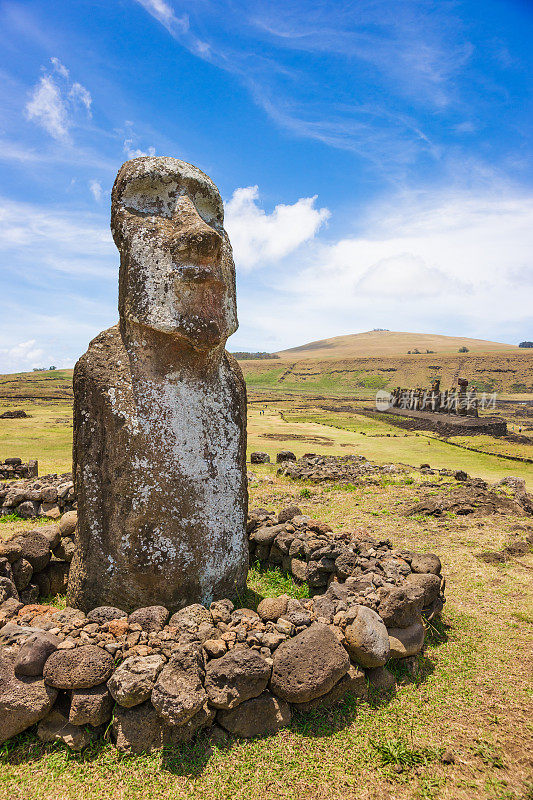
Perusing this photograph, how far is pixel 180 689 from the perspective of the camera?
3250 millimetres

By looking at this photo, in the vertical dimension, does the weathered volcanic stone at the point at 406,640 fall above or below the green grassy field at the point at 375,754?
above

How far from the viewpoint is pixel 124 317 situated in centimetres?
483

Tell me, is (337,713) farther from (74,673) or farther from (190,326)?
(190,326)

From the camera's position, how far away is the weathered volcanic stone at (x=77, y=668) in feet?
11.0

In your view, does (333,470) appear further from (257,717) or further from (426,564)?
(257,717)

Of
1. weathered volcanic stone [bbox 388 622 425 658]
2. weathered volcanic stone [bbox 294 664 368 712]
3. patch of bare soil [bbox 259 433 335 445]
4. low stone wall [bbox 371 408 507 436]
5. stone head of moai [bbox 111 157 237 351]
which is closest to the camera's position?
weathered volcanic stone [bbox 294 664 368 712]

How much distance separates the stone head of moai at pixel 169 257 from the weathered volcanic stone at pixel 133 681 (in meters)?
2.73

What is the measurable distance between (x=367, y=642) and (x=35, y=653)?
8.46 ft

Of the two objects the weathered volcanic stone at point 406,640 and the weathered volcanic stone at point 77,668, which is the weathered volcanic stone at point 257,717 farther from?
the weathered volcanic stone at point 406,640

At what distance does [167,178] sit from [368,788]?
5381mm

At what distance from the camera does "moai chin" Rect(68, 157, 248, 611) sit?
4543mm

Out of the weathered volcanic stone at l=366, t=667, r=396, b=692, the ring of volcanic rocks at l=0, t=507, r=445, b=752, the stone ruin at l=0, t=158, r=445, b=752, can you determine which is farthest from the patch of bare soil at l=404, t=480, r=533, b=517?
the weathered volcanic stone at l=366, t=667, r=396, b=692

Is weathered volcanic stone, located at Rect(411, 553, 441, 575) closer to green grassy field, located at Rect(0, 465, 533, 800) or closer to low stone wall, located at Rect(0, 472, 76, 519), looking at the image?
green grassy field, located at Rect(0, 465, 533, 800)

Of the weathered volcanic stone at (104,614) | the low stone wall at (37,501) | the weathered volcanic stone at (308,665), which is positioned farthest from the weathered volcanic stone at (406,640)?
the low stone wall at (37,501)
